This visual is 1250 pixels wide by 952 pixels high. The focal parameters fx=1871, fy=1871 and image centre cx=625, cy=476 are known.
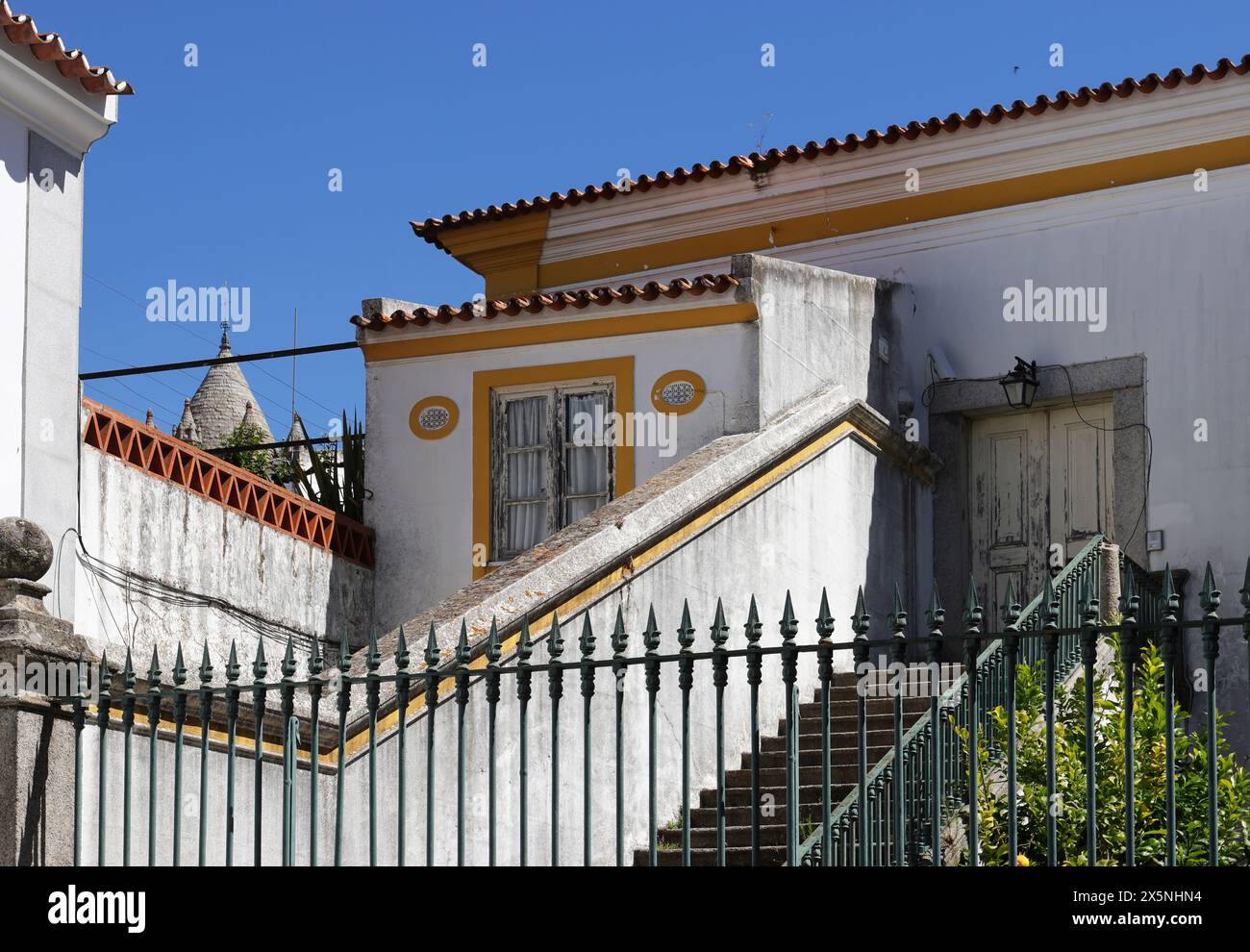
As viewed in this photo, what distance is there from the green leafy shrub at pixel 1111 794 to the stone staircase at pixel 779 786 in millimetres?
755

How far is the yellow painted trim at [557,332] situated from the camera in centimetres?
1398

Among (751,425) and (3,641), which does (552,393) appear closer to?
(751,425)

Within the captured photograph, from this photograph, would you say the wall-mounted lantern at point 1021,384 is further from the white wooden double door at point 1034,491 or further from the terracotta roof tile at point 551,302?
the terracotta roof tile at point 551,302

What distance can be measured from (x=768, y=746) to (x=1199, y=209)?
6649 mm

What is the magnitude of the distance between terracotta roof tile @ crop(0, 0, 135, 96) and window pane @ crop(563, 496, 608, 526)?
177 inches

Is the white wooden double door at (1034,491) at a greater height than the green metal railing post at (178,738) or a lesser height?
greater

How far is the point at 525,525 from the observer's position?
1471cm

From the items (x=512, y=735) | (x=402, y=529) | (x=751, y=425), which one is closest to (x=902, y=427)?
(x=751, y=425)

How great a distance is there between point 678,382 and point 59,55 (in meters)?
4.99

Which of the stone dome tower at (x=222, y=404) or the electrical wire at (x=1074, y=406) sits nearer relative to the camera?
the electrical wire at (x=1074, y=406)

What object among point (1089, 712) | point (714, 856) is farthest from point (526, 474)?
point (1089, 712)

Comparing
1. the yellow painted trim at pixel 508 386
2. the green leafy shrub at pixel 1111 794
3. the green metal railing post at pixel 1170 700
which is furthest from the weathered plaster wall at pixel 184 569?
the green metal railing post at pixel 1170 700

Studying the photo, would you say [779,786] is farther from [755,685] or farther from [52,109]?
[52,109]

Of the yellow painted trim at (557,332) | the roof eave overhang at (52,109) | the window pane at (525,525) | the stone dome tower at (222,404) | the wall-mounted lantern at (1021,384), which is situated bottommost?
the window pane at (525,525)
